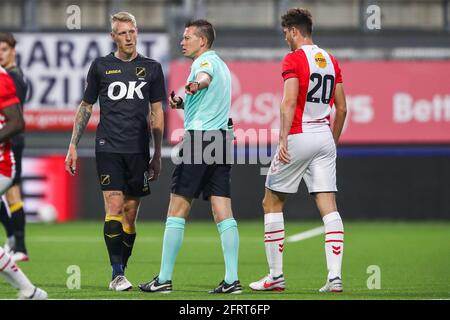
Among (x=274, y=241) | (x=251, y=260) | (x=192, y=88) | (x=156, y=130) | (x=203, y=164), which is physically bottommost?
(x=251, y=260)

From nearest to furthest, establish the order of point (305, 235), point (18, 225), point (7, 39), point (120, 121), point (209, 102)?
point (209, 102)
point (120, 121)
point (7, 39)
point (18, 225)
point (305, 235)

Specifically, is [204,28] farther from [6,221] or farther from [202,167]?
[6,221]

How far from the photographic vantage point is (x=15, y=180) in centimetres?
1175

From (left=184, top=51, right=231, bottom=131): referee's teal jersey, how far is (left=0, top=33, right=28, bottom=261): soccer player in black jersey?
305 cm

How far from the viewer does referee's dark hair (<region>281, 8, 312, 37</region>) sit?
28.8ft

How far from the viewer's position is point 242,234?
52.8ft

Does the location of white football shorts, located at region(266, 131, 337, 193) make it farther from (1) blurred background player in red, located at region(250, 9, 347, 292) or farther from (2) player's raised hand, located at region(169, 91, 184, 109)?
(2) player's raised hand, located at region(169, 91, 184, 109)

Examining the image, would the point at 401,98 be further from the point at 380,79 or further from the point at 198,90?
the point at 198,90

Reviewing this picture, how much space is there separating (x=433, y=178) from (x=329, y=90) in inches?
396

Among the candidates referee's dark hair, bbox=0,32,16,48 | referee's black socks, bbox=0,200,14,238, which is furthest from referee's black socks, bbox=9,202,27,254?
referee's dark hair, bbox=0,32,16,48

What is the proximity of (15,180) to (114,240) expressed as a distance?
3.14 metres

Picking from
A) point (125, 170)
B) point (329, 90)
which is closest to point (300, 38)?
point (329, 90)

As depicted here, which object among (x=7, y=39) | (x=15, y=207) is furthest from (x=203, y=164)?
(x=15, y=207)

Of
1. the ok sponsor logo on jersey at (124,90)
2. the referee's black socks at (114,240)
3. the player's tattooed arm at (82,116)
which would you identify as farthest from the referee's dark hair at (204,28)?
the referee's black socks at (114,240)
